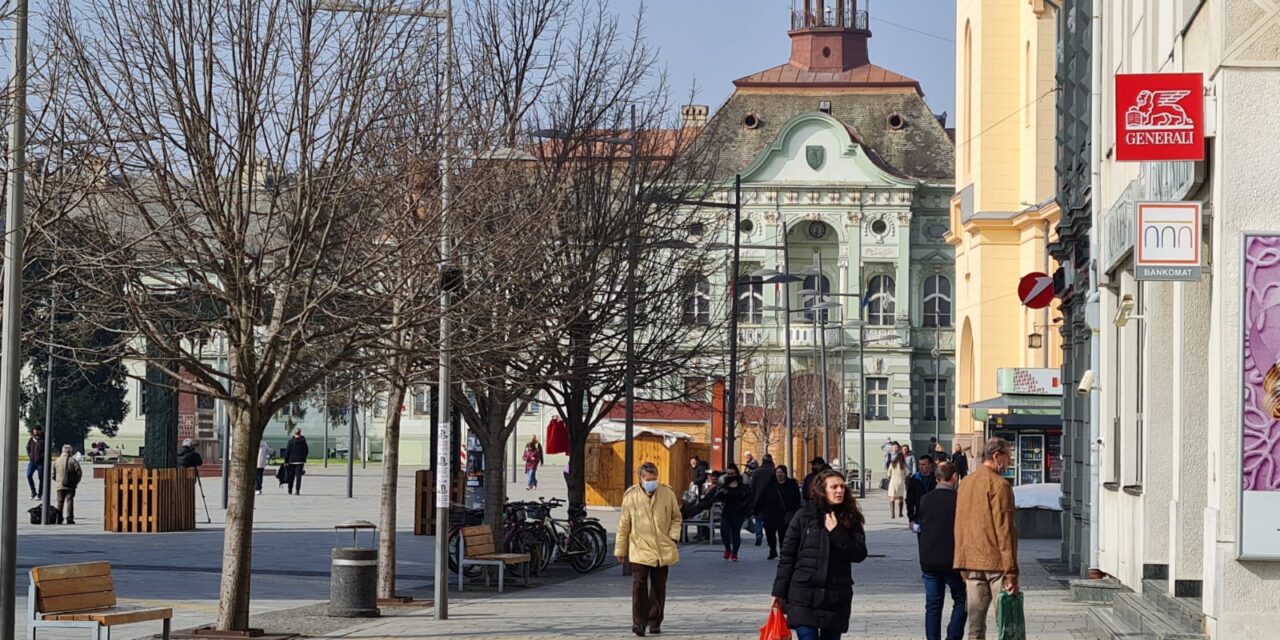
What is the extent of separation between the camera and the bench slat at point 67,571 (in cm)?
1452

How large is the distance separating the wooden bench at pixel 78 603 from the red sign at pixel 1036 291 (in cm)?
1749

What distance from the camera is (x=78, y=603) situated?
589 inches

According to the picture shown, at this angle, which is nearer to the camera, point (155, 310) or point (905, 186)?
point (155, 310)

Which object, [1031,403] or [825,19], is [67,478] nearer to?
[1031,403]

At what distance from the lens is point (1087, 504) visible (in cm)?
2455

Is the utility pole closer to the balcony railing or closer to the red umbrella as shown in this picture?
the red umbrella

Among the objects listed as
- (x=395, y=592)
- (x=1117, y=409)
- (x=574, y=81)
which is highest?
(x=574, y=81)

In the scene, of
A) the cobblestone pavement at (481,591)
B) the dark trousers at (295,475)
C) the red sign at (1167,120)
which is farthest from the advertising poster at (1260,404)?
the dark trousers at (295,475)

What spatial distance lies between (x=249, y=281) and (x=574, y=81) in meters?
12.6

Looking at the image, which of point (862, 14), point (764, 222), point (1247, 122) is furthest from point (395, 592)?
point (862, 14)

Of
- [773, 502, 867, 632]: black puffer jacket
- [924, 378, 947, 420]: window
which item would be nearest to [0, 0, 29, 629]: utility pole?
[773, 502, 867, 632]: black puffer jacket

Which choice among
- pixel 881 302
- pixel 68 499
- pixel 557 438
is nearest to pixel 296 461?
pixel 557 438

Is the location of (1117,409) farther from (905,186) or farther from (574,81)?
(905,186)

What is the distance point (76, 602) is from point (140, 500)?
20147 millimetres
